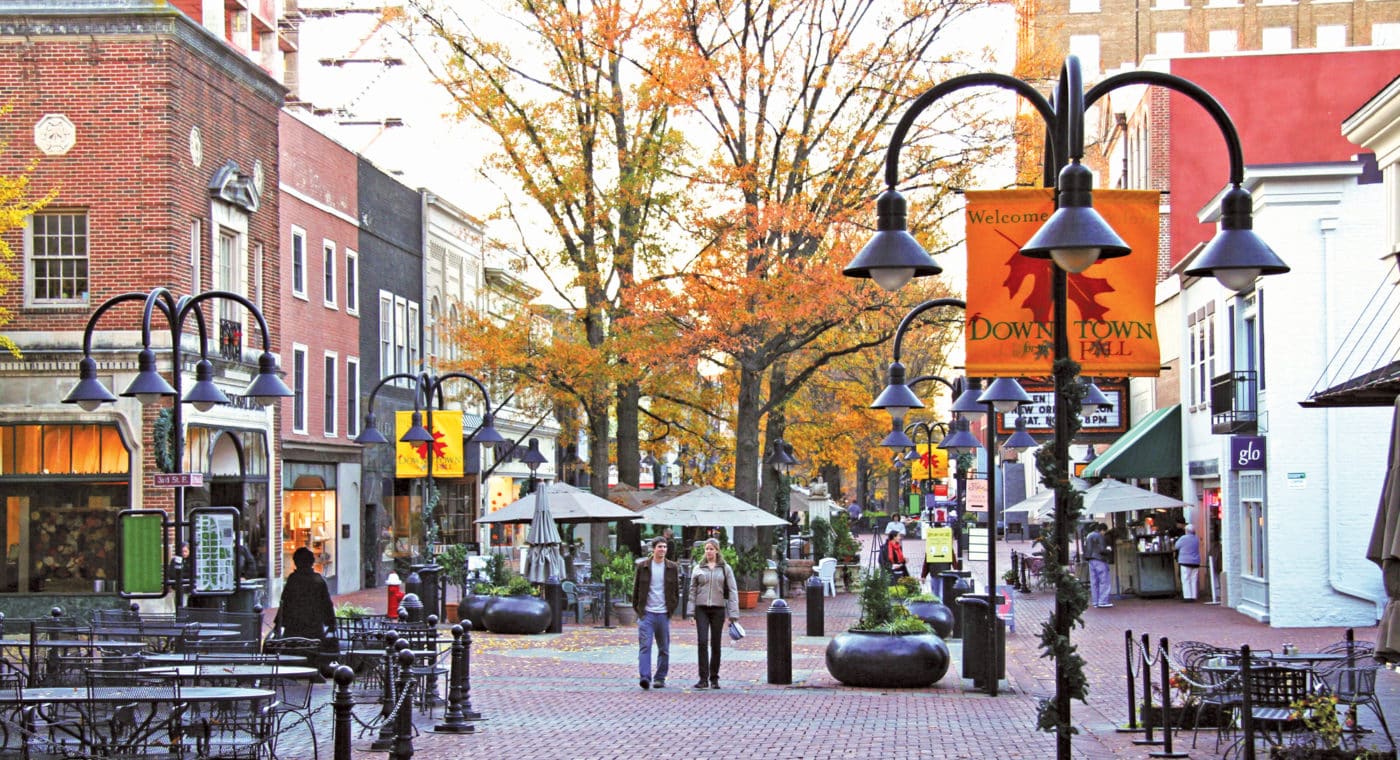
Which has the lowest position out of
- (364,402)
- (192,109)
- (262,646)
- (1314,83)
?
(262,646)

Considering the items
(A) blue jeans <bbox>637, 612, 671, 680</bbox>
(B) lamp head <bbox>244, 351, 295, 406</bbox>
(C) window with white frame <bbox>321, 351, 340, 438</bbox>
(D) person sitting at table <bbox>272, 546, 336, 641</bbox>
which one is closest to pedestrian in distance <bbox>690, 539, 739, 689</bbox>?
(A) blue jeans <bbox>637, 612, 671, 680</bbox>

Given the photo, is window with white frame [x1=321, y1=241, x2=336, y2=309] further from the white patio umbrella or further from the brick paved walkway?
the brick paved walkway

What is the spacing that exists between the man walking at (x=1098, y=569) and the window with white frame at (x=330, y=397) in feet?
63.7

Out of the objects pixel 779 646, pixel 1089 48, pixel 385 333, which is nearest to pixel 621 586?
pixel 779 646

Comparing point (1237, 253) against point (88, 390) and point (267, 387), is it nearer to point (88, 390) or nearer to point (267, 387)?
point (267, 387)

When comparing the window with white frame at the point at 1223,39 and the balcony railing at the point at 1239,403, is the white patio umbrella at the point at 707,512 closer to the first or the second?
the balcony railing at the point at 1239,403

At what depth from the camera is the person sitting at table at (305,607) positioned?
17688mm

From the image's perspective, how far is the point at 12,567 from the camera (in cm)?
3145

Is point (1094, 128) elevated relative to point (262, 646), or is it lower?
elevated

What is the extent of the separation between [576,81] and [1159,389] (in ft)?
55.5

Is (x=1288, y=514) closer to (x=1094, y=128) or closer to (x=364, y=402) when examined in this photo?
(x=364, y=402)

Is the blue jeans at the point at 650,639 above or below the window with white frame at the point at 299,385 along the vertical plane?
below

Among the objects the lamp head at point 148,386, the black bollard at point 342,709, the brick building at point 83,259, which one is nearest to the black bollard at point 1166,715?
the black bollard at point 342,709

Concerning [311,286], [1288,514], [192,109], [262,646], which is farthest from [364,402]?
[262,646]
